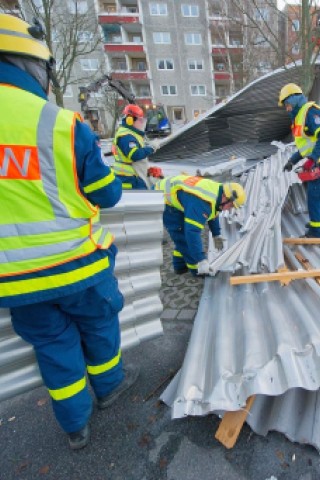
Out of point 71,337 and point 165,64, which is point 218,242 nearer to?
point 71,337

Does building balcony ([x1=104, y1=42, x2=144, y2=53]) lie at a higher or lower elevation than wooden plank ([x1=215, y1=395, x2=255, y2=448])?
higher

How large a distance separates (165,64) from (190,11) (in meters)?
5.36

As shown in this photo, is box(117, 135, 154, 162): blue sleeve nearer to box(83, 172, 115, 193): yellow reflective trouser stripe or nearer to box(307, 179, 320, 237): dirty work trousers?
box(307, 179, 320, 237): dirty work trousers

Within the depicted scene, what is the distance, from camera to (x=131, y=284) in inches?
74.9

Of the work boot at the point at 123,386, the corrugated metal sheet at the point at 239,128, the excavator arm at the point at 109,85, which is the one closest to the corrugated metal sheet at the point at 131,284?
the work boot at the point at 123,386

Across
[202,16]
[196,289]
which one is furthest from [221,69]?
[196,289]

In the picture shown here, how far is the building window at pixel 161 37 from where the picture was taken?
2809 centimetres

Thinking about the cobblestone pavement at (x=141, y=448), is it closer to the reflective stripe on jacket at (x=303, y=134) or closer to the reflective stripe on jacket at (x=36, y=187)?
the reflective stripe on jacket at (x=36, y=187)

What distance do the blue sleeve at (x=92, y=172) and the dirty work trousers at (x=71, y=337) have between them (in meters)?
0.43

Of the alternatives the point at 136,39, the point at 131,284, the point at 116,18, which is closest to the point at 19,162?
the point at 131,284

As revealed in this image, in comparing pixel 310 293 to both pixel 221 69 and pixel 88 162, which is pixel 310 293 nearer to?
pixel 88 162

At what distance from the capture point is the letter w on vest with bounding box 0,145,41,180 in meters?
1.13

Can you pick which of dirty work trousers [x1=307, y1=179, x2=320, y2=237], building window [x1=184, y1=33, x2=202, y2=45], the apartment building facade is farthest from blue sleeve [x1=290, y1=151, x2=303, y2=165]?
building window [x1=184, y1=33, x2=202, y2=45]

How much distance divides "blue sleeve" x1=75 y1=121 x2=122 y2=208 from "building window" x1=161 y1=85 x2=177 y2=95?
31.5 m
